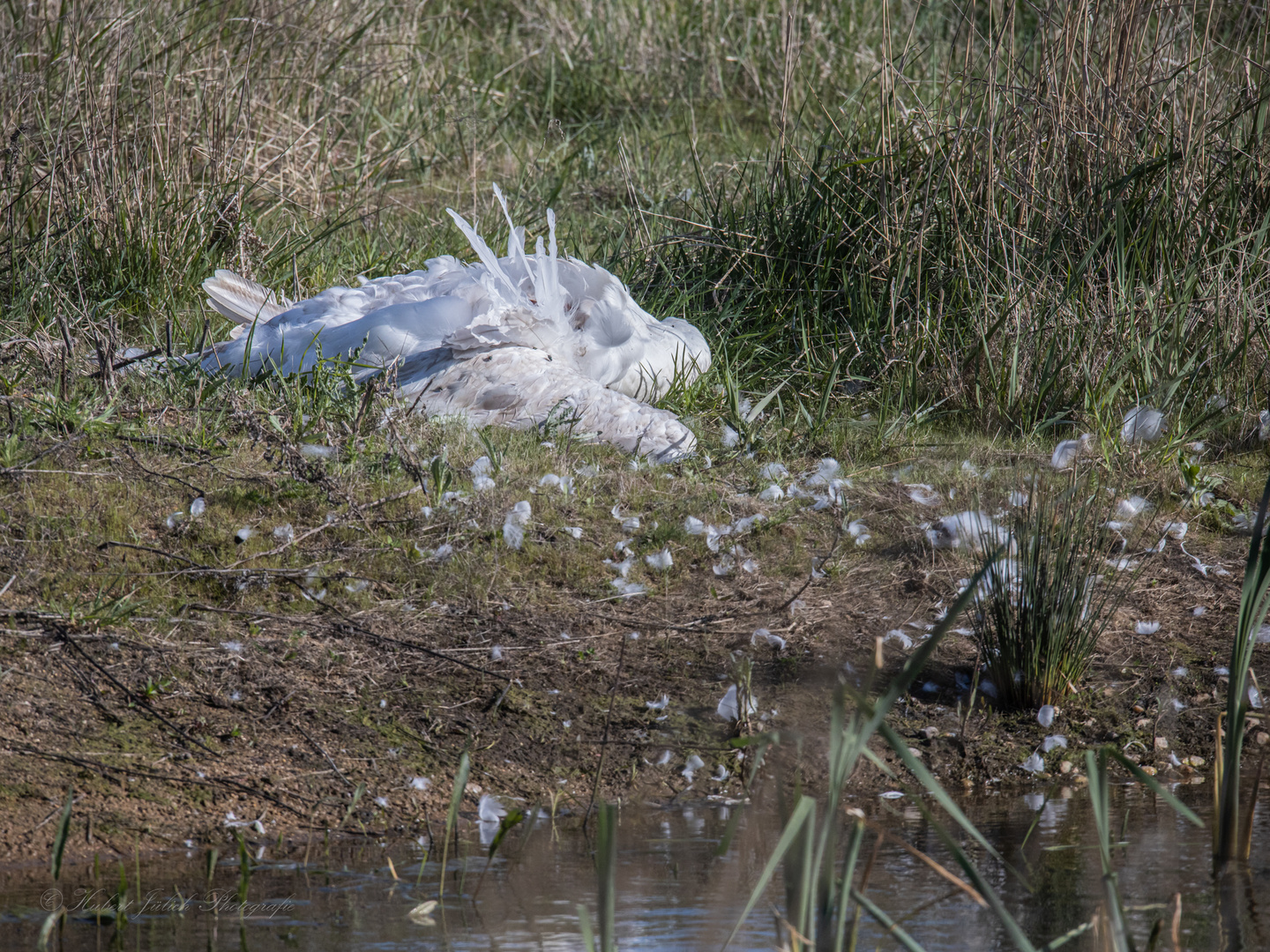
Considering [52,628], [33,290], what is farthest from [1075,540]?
[33,290]

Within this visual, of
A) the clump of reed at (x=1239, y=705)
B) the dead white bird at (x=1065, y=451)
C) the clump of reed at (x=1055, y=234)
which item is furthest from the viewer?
the clump of reed at (x=1055, y=234)

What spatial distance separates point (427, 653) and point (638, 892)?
1013 mm

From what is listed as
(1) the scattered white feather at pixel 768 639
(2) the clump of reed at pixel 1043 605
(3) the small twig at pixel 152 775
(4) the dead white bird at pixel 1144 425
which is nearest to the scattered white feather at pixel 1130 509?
(4) the dead white bird at pixel 1144 425

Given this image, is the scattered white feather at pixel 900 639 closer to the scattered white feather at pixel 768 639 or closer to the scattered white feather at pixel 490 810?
the scattered white feather at pixel 768 639

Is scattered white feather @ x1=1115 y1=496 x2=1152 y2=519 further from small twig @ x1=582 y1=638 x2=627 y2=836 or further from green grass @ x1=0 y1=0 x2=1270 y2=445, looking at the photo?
small twig @ x1=582 y1=638 x2=627 y2=836

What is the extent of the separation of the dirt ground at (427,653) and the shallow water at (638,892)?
0.15 m

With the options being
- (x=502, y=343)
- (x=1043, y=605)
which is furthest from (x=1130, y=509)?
(x=502, y=343)

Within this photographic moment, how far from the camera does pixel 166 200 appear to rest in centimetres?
575

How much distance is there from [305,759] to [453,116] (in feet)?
19.0

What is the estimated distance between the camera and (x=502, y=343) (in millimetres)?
4680

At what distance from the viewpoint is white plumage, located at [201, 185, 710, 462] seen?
4.62 m

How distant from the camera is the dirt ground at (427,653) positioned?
9.64 ft

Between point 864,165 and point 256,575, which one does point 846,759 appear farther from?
point 864,165

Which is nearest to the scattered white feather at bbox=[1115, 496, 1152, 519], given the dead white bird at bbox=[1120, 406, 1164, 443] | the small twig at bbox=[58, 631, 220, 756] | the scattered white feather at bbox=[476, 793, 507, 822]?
the dead white bird at bbox=[1120, 406, 1164, 443]
